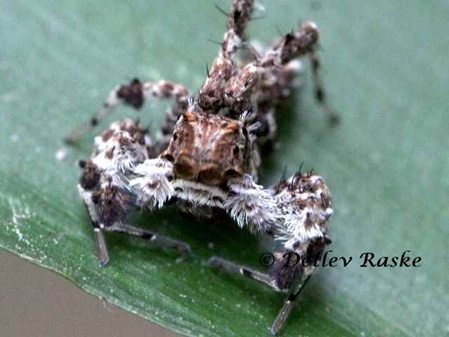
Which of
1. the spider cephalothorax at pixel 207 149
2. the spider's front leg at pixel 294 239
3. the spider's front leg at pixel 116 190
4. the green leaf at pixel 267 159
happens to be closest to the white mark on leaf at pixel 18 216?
the green leaf at pixel 267 159

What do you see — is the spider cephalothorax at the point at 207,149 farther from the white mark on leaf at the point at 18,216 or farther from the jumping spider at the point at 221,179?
the white mark on leaf at the point at 18,216

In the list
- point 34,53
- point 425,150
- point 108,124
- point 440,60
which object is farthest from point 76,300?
point 440,60

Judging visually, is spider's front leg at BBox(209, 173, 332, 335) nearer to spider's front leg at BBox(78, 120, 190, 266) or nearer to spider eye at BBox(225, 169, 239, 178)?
spider eye at BBox(225, 169, 239, 178)

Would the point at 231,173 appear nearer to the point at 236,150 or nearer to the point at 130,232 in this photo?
the point at 236,150

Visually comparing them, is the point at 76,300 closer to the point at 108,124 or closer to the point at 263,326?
the point at 108,124

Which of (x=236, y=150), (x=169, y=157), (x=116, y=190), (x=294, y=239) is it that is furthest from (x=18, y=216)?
(x=294, y=239)

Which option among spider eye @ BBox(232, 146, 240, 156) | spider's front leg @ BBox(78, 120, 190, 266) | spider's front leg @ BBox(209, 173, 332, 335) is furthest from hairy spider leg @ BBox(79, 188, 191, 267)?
spider eye @ BBox(232, 146, 240, 156)

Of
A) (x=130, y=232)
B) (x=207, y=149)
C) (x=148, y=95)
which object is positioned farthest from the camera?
(x=148, y=95)
